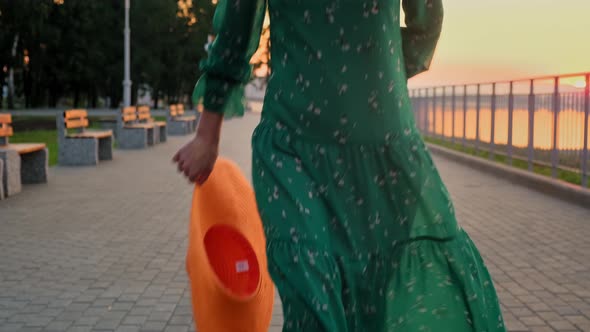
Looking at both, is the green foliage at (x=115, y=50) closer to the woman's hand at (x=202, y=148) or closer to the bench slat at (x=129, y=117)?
the bench slat at (x=129, y=117)

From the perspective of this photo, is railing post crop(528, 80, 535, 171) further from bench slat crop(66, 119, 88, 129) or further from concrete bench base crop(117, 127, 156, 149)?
concrete bench base crop(117, 127, 156, 149)

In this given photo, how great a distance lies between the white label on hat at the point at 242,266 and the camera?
12.8ft

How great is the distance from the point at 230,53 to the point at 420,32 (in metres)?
0.55

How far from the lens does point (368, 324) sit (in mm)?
2254

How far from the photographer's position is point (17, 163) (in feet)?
34.5

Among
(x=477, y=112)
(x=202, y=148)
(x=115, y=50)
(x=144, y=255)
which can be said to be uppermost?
(x=115, y=50)

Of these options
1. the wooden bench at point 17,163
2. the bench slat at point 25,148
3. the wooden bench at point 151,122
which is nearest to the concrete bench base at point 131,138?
the wooden bench at point 151,122

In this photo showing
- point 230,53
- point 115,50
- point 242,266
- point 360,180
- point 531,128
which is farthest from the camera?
point 115,50

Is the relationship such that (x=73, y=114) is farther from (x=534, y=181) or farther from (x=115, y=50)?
(x=115, y=50)

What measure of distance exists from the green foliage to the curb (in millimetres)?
44008

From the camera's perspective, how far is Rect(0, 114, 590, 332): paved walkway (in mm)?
4914

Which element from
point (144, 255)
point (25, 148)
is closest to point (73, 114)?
point (25, 148)

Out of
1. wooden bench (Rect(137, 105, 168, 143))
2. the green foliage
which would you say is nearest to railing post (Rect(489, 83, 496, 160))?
wooden bench (Rect(137, 105, 168, 143))

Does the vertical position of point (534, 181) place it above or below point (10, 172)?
below
